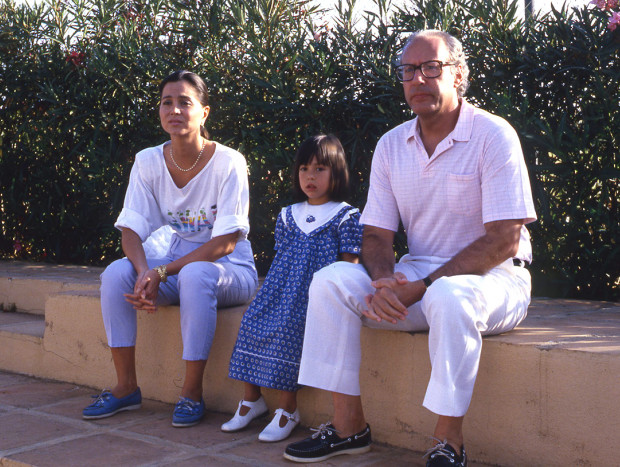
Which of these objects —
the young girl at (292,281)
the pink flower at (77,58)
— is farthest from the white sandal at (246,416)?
the pink flower at (77,58)

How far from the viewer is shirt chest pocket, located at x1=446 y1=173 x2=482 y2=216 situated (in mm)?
3000

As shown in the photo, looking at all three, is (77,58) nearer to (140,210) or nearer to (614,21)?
(140,210)

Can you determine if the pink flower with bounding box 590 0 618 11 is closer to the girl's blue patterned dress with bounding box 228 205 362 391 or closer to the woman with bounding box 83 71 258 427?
the girl's blue patterned dress with bounding box 228 205 362 391

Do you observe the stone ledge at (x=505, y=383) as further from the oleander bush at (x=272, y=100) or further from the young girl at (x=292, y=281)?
the oleander bush at (x=272, y=100)

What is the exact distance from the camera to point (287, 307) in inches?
131

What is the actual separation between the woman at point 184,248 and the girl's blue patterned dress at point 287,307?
0.72 feet

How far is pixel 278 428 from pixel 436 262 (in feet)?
3.12

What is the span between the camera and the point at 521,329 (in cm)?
308

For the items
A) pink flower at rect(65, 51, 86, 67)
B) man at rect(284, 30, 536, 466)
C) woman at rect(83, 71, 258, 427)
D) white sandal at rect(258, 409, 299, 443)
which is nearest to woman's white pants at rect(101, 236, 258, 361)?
woman at rect(83, 71, 258, 427)

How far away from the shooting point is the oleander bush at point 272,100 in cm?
429

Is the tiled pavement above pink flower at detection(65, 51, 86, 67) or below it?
below

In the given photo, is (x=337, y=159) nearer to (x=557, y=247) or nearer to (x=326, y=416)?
(x=326, y=416)

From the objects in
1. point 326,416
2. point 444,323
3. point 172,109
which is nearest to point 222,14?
point 172,109

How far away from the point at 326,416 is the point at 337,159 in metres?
1.17
